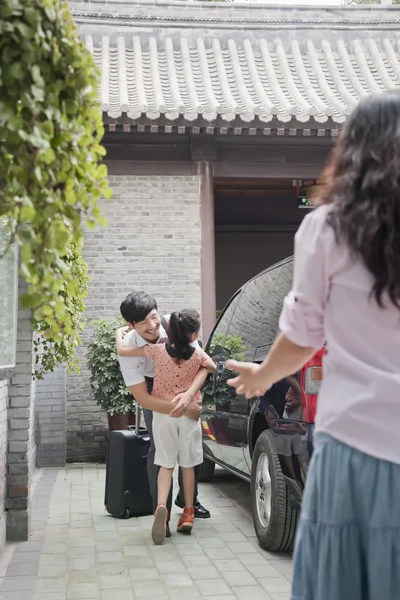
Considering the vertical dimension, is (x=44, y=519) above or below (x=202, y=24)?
below

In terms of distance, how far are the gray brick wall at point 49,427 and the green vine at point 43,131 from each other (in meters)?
7.39

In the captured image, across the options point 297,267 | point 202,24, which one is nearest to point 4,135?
point 297,267

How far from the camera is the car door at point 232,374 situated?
5926 millimetres

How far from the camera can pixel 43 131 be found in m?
2.18

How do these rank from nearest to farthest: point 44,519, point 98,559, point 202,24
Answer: point 98,559 < point 44,519 < point 202,24

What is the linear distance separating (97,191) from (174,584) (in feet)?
9.85

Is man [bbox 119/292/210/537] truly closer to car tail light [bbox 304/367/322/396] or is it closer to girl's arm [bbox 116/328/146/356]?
girl's arm [bbox 116/328/146/356]

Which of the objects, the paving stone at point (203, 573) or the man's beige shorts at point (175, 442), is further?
the man's beige shorts at point (175, 442)

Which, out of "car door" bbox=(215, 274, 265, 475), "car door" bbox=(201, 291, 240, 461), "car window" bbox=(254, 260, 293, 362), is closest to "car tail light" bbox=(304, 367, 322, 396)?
"car window" bbox=(254, 260, 293, 362)

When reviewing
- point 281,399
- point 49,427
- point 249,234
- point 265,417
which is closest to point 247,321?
point 265,417

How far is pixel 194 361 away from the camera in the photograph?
19.6ft

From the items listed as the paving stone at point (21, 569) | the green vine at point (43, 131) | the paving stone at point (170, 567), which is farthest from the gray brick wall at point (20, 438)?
the green vine at point (43, 131)

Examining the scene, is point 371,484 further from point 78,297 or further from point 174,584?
point 78,297

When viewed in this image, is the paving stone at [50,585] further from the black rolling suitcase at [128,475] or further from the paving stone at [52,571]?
the black rolling suitcase at [128,475]
